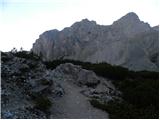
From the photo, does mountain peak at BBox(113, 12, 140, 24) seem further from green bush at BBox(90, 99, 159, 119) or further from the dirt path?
green bush at BBox(90, 99, 159, 119)

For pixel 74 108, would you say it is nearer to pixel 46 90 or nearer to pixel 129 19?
pixel 46 90

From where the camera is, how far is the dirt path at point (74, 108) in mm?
15383

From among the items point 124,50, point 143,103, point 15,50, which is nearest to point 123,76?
point 143,103

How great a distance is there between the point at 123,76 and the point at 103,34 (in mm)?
46156

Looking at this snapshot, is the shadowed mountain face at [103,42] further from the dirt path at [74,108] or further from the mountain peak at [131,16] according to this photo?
the dirt path at [74,108]

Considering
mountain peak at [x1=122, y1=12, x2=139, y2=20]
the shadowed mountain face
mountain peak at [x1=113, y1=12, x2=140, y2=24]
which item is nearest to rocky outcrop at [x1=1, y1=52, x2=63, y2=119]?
the shadowed mountain face

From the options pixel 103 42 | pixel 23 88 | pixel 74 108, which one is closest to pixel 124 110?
pixel 74 108

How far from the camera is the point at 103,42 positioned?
66.1 metres

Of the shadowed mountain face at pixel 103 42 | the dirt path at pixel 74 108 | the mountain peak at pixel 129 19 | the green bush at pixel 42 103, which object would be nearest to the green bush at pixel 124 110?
the dirt path at pixel 74 108

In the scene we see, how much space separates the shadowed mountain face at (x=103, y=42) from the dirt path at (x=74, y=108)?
36.4 m

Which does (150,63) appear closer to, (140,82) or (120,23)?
(120,23)

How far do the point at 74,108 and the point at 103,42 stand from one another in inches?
1985

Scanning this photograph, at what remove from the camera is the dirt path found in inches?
606

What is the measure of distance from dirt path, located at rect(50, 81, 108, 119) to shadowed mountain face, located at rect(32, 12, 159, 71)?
36.4 meters
